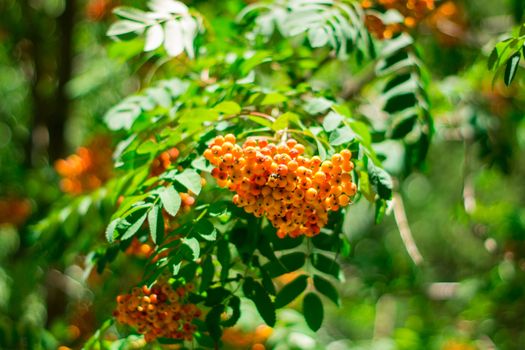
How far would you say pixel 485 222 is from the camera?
3.24 m

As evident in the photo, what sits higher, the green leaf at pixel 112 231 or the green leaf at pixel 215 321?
the green leaf at pixel 112 231

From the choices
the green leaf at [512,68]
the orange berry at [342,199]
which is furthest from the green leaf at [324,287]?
the green leaf at [512,68]

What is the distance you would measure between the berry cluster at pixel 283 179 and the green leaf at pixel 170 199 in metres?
0.14

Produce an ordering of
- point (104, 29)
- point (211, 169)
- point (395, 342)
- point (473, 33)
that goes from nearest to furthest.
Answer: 1. point (211, 169)
2. point (395, 342)
3. point (473, 33)
4. point (104, 29)

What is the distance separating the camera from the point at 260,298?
1810 mm

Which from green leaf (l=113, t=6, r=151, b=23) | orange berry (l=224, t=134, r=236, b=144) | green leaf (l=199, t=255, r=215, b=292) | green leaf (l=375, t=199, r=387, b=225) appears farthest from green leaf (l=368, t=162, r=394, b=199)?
green leaf (l=113, t=6, r=151, b=23)

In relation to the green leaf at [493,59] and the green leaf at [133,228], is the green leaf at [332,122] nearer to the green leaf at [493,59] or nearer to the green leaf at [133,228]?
the green leaf at [493,59]

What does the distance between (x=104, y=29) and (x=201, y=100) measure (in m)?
2.37

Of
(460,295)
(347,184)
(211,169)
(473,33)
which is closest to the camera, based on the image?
(347,184)

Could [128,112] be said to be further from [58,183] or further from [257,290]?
[58,183]

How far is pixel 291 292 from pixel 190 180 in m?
0.49

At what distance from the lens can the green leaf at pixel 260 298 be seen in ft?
5.84

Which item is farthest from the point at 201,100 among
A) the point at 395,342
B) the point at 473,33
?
the point at 473,33

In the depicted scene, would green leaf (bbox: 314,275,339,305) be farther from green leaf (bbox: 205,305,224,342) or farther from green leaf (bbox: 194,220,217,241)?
green leaf (bbox: 194,220,217,241)
